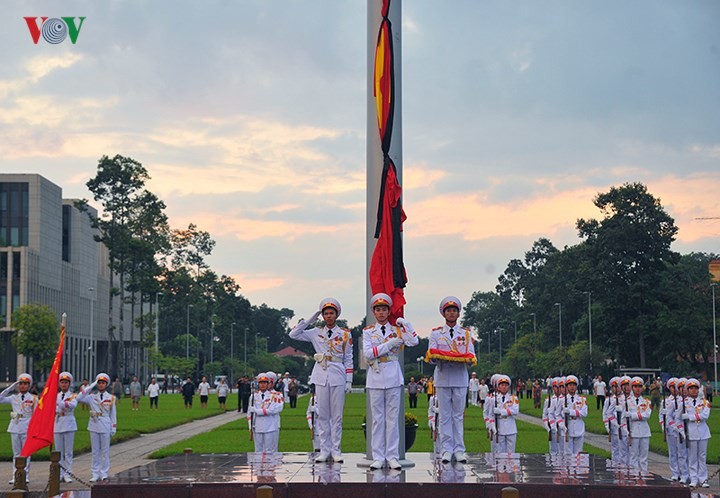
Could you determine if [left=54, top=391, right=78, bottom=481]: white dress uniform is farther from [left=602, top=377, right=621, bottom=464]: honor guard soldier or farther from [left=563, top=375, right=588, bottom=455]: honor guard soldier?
[left=602, top=377, right=621, bottom=464]: honor guard soldier

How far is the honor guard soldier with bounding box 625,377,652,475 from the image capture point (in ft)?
70.5

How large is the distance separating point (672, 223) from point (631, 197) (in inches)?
158

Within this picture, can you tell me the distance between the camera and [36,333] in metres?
84.7

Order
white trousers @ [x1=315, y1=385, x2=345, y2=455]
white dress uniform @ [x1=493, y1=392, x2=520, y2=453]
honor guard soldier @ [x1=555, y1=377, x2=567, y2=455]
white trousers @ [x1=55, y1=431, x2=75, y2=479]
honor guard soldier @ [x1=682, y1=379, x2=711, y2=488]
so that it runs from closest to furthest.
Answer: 1. white trousers @ [x1=315, y1=385, x2=345, y2=455]
2. white dress uniform @ [x1=493, y1=392, x2=520, y2=453]
3. white trousers @ [x1=55, y1=431, x2=75, y2=479]
4. honor guard soldier @ [x1=682, y1=379, x2=711, y2=488]
5. honor guard soldier @ [x1=555, y1=377, x2=567, y2=455]

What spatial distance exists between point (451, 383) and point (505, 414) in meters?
5.17

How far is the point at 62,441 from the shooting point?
69.9 feet

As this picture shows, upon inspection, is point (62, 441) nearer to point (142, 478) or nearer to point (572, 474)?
point (142, 478)

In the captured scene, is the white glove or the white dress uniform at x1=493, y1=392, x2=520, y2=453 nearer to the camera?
the white glove

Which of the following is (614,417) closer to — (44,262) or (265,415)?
(265,415)

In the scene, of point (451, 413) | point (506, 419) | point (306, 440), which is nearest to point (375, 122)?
point (451, 413)

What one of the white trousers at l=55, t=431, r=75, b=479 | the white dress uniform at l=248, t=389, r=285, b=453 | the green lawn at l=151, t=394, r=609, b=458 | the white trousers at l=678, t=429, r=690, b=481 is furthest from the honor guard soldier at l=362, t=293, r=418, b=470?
the green lawn at l=151, t=394, r=609, b=458

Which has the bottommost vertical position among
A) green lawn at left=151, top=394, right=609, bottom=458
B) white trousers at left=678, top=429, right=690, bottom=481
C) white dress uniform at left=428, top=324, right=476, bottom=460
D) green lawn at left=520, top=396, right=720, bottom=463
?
green lawn at left=520, top=396, right=720, bottom=463

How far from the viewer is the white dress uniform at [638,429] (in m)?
21.5

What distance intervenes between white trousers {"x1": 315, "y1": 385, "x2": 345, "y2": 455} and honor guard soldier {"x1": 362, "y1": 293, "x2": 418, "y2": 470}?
59cm
